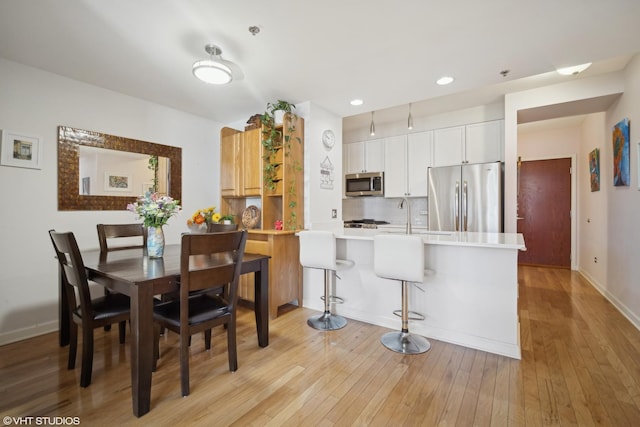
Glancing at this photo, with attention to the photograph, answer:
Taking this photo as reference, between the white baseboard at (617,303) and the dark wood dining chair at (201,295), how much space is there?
3.63 metres

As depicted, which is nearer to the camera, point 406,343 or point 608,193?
point 406,343

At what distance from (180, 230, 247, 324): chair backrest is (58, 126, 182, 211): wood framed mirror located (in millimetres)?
1708

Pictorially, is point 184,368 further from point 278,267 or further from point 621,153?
point 621,153

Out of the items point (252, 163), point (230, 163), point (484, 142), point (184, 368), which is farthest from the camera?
point (484, 142)

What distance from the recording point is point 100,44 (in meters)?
2.15

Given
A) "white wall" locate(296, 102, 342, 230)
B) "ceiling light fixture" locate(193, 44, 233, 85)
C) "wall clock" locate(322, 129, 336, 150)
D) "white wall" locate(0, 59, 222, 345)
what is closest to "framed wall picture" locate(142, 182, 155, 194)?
"white wall" locate(0, 59, 222, 345)

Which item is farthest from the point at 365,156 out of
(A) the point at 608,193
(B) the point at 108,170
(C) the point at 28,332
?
(C) the point at 28,332

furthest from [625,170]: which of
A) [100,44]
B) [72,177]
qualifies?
[72,177]

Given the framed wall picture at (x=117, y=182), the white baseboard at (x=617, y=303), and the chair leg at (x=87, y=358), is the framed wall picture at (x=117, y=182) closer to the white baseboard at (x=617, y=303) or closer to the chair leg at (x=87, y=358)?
the chair leg at (x=87, y=358)

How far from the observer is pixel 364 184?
487 cm

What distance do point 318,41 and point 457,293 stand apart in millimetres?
2291

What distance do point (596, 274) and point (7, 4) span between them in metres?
6.70

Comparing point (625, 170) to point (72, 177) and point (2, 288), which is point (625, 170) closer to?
point (72, 177)

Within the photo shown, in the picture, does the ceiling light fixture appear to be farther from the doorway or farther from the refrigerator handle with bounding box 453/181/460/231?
the doorway
